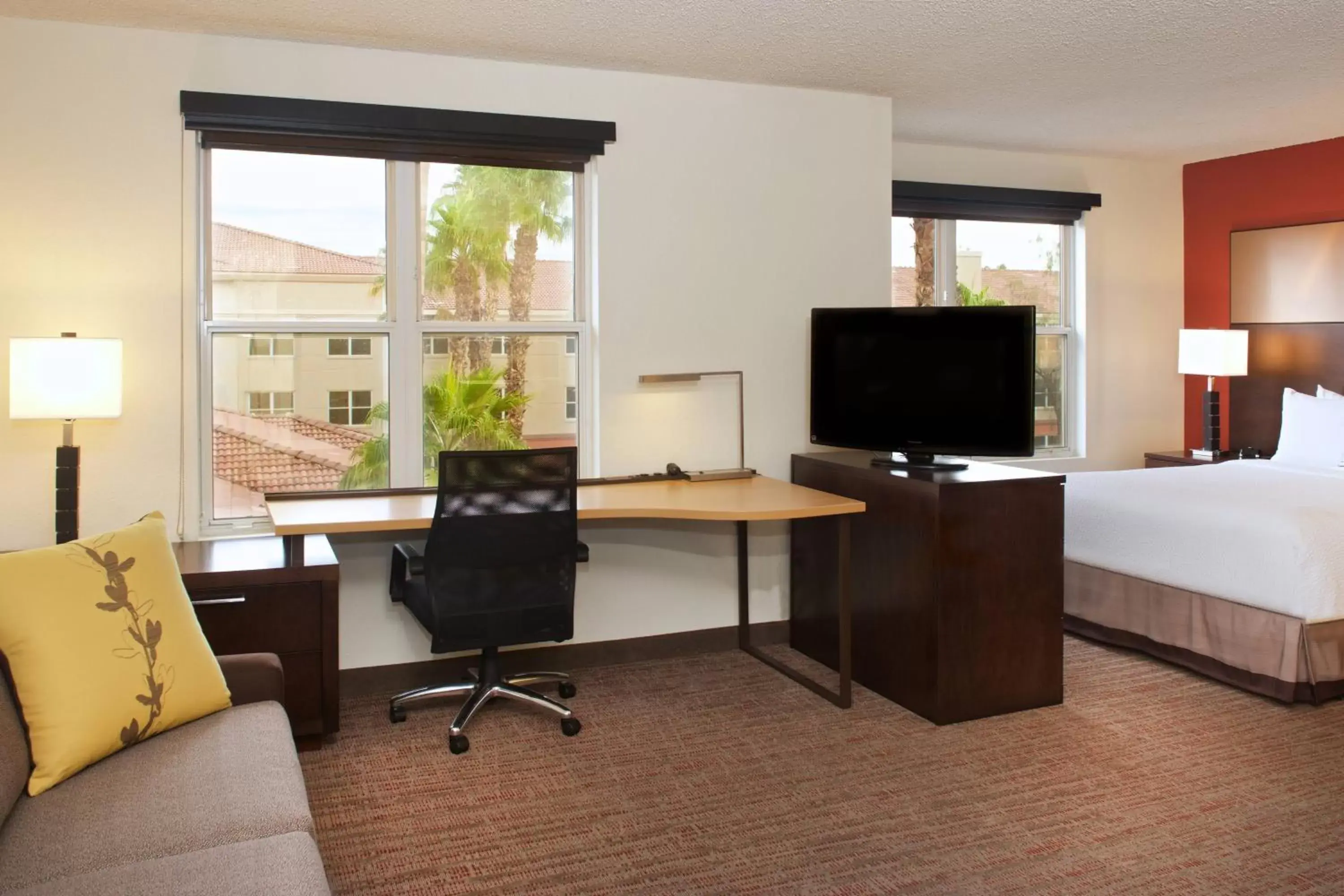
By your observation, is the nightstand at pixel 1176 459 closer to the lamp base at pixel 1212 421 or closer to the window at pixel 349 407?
the lamp base at pixel 1212 421

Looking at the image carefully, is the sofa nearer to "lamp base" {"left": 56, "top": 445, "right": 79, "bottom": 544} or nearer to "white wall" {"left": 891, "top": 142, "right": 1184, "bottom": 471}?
"lamp base" {"left": 56, "top": 445, "right": 79, "bottom": 544}

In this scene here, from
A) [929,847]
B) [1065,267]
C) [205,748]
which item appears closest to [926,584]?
[929,847]

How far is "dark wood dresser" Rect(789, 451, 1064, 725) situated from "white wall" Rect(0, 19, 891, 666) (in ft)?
2.92

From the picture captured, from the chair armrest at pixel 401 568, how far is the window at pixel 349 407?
690 mm

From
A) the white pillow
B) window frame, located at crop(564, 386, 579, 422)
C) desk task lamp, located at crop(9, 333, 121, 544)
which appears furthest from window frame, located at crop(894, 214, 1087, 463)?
desk task lamp, located at crop(9, 333, 121, 544)

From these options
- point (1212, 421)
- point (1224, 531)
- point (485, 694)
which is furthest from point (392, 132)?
point (1212, 421)

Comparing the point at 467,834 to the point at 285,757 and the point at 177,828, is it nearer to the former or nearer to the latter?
the point at 285,757

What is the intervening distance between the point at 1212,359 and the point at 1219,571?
2.25 m

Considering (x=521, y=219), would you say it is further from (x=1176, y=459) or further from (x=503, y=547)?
(x=1176, y=459)

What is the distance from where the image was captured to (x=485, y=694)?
380 cm

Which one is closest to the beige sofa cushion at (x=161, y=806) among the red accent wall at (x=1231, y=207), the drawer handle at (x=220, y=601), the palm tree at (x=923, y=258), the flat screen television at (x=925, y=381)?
the drawer handle at (x=220, y=601)

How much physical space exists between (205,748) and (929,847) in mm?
1800

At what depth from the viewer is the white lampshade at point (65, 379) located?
11.1 ft

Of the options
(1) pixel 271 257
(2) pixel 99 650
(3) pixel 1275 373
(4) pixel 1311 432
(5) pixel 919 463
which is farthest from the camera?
(3) pixel 1275 373
